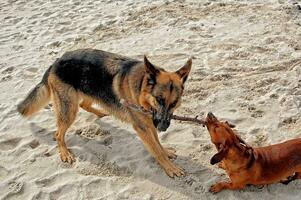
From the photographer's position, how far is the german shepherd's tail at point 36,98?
227 inches

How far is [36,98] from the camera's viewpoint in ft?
19.0

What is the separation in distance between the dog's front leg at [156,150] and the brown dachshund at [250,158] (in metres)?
0.81

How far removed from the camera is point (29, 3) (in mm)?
10188

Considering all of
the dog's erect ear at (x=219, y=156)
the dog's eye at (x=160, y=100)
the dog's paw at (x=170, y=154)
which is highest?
the dog's eye at (x=160, y=100)

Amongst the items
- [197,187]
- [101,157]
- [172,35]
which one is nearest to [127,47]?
[172,35]

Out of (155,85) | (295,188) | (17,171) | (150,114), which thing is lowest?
(295,188)

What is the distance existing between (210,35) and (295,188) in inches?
157

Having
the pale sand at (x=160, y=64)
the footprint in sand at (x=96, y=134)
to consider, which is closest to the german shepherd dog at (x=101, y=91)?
the pale sand at (x=160, y=64)

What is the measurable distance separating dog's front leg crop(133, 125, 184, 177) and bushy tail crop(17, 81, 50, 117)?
139cm

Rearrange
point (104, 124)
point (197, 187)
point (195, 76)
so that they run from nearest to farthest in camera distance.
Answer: point (197, 187) < point (104, 124) < point (195, 76)

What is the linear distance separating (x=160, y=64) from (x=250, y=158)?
3.27 m

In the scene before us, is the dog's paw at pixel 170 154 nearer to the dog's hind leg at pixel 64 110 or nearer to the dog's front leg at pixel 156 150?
the dog's front leg at pixel 156 150

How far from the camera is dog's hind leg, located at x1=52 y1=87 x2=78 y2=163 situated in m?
5.51

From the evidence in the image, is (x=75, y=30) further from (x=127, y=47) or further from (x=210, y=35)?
(x=210, y=35)
